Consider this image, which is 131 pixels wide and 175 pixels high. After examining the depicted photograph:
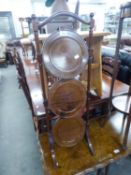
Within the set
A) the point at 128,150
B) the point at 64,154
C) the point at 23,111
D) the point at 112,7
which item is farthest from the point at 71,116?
the point at 112,7

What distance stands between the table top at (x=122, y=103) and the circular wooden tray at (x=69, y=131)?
1.13 feet

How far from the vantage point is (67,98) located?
1.11 m

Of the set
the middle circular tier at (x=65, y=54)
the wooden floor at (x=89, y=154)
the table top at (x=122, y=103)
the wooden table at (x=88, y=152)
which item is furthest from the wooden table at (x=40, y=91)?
the middle circular tier at (x=65, y=54)

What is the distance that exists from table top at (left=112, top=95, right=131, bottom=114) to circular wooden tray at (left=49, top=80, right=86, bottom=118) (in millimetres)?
346

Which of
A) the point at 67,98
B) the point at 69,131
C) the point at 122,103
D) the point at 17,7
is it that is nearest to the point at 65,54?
the point at 67,98

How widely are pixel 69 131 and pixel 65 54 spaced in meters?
0.64

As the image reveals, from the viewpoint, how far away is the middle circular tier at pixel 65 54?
3.10 ft

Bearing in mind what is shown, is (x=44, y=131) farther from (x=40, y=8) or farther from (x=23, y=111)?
(x=40, y=8)

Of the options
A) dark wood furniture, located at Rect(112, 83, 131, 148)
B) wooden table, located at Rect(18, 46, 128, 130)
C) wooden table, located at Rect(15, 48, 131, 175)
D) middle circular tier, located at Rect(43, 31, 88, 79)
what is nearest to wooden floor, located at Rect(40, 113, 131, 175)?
wooden table, located at Rect(15, 48, 131, 175)

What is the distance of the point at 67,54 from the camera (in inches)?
38.9

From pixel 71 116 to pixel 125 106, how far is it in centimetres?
51

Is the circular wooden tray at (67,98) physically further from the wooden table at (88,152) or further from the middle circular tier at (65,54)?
the wooden table at (88,152)

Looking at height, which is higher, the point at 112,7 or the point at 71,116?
the point at 112,7

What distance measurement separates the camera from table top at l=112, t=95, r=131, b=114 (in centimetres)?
127
